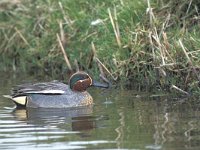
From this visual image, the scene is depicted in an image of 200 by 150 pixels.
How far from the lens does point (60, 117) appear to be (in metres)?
10.8

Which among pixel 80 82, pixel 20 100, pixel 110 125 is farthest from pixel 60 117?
pixel 80 82

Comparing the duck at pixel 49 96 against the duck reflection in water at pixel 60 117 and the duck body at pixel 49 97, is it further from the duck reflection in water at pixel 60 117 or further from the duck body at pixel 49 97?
the duck reflection in water at pixel 60 117

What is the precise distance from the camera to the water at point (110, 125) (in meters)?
8.50

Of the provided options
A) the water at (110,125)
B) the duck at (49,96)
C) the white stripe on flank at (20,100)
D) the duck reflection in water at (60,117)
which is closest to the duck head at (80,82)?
the duck at (49,96)

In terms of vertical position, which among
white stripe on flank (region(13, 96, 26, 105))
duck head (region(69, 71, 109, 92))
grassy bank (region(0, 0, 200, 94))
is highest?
grassy bank (region(0, 0, 200, 94))

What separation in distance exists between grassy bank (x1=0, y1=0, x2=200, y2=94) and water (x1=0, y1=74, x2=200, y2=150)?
0.45 meters

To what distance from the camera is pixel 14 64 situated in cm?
1695

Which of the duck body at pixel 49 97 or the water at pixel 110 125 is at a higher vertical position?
the duck body at pixel 49 97

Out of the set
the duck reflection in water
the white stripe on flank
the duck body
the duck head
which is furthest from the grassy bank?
the white stripe on flank

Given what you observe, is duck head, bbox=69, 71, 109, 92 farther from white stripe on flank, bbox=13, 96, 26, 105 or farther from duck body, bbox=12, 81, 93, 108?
white stripe on flank, bbox=13, 96, 26, 105

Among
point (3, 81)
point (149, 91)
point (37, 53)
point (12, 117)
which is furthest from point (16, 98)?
point (37, 53)

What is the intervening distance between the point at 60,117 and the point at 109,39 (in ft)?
11.1

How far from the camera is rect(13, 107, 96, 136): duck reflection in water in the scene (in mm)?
9898

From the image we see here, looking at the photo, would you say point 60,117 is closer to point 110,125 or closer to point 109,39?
point 110,125
